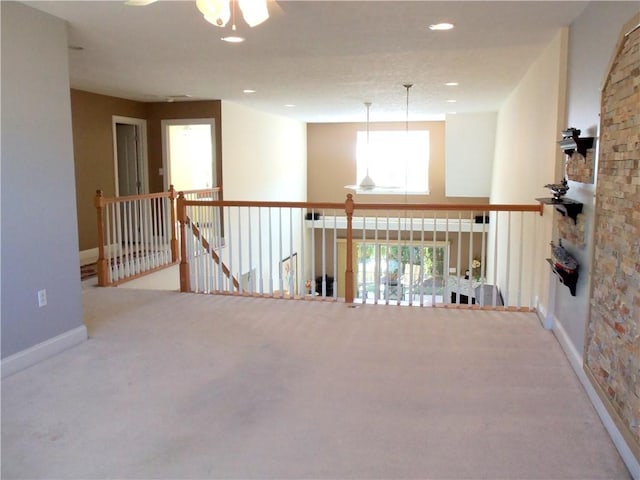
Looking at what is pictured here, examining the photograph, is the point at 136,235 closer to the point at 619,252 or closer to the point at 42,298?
the point at 42,298

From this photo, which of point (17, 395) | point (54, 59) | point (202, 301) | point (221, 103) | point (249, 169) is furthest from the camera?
point (249, 169)

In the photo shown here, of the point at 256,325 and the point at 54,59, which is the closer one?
the point at 54,59

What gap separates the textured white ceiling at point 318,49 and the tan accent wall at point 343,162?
448cm

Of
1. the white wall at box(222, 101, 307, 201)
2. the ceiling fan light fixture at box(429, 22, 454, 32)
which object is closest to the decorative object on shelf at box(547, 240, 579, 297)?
the ceiling fan light fixture at box(429, 22, 454, 32)

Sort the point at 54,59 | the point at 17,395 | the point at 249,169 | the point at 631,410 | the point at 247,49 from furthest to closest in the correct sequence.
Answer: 1. the point at 249,169
2. the point at 247,49
3. the point at 54,59
4. the point at 17,395
5. the point at 631,410

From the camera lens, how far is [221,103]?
837 cm

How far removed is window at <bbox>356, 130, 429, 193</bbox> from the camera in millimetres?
12438

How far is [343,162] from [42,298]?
9857 millimetres

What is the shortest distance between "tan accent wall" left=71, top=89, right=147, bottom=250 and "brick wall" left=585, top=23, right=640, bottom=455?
6.68 metres

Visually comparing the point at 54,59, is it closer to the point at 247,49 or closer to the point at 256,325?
the point at 247,49

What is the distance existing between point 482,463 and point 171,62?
4.61 m

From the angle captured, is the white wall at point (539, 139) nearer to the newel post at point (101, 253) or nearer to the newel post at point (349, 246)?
the newel post at point (349, 246)

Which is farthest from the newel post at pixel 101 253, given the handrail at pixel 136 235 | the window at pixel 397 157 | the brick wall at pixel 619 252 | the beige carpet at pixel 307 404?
the window at pixel 397 157

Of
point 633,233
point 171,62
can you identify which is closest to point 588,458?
point 633,233
